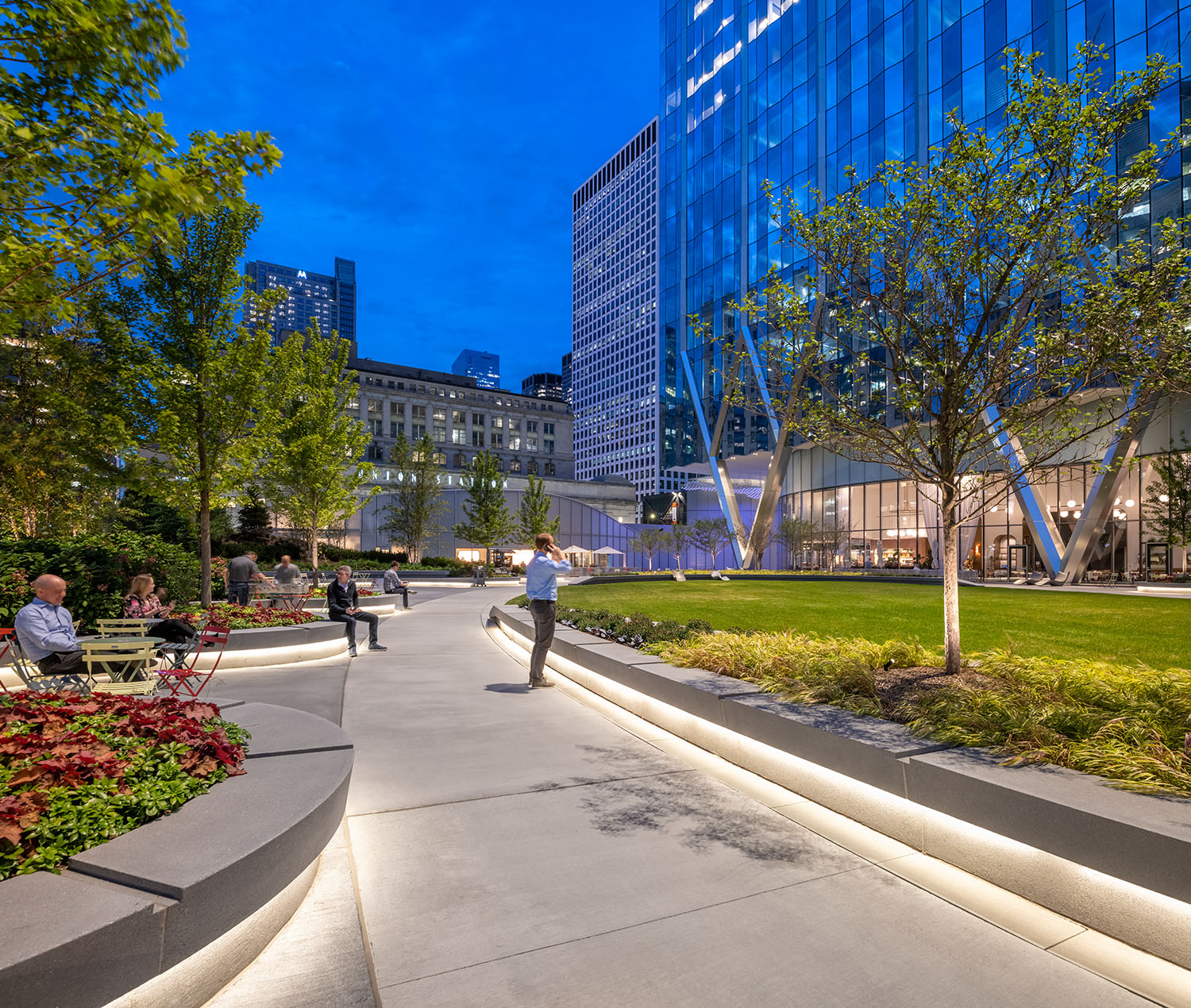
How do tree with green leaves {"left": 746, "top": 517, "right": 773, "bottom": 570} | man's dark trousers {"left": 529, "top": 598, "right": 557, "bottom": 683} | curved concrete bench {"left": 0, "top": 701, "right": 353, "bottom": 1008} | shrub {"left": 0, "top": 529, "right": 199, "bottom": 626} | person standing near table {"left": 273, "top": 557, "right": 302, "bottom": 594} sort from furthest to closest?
tree with green leaves {"left": 746, "top": 517, "right": 773, "bottom": 570}
person standing near table {"left": 273, "top": 557, "right": 302, "bottom": 594}
shrub {"left": 0, "top": 529, "right": 199, "bottom": 626}
man's dark trousers {"left": 529, "top": 598, "right": 557, "bottom": 683}
curved concrete bench {"left": 0, "top": 701, "right": 353, "bottom": 1008}

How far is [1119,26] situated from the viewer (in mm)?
27359

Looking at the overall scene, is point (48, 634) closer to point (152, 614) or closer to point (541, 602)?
point (152, 614)

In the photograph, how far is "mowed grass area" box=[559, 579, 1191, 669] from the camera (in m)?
10.5

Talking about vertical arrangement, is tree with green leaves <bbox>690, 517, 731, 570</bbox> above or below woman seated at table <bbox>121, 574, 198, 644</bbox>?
above

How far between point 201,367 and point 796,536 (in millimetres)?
41825

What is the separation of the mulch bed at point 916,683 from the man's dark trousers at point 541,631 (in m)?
4.43

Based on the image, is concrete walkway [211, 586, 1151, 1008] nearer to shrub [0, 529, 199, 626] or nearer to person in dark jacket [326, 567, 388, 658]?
person in dark jacket [326, 567, 388, 658]

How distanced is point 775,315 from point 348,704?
7.11 metres

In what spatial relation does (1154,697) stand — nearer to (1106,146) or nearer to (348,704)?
(1106,146)

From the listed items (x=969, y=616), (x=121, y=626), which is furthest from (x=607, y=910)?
(x=969, y=616)

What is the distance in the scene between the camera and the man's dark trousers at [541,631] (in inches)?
380

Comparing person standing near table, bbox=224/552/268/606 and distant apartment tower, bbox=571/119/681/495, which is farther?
distant apartment tower, bbox=571/119/681/495

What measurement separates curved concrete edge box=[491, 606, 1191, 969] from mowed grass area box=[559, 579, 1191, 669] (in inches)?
163

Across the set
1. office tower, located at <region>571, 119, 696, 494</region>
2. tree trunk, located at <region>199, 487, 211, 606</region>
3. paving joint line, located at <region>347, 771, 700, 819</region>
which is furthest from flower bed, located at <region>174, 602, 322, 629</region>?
office tower, located at <region>571, 119, 696, 494</region>
